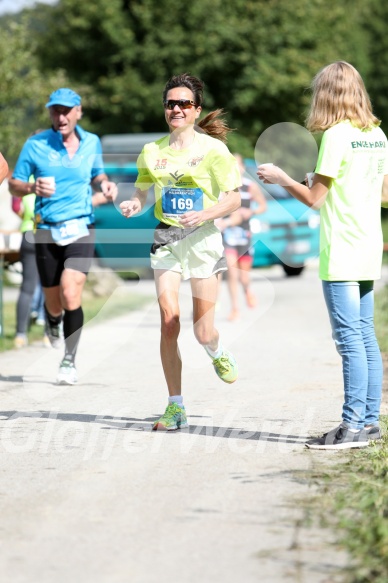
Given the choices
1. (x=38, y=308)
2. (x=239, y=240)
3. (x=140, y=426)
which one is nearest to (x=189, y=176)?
(x=140, y=426)

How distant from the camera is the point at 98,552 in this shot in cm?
445

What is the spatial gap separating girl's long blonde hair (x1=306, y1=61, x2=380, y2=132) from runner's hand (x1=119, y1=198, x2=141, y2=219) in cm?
131

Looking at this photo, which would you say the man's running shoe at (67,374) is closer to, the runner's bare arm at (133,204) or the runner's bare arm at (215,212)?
the runner's bare arm at (133,204)

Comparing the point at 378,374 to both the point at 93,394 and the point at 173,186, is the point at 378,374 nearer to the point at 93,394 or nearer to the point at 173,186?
the point at 173,186

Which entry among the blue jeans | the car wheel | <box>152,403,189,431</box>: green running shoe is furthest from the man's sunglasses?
the car wheel

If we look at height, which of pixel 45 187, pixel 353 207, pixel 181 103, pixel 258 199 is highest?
pixel 181 103

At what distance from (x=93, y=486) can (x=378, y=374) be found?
5.81 ft

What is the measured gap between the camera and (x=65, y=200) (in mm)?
9195

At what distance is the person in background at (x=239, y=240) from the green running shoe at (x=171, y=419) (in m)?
6.95

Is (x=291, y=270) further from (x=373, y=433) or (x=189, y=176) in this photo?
(x=373, y=433)

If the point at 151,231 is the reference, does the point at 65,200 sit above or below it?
above

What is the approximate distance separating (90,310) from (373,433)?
31.1ft

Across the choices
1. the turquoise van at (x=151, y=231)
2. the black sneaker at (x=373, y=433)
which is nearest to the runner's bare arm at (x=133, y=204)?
the black sneaker at (x=373, y=433)

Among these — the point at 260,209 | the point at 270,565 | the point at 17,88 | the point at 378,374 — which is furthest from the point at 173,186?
the point at 17,88
